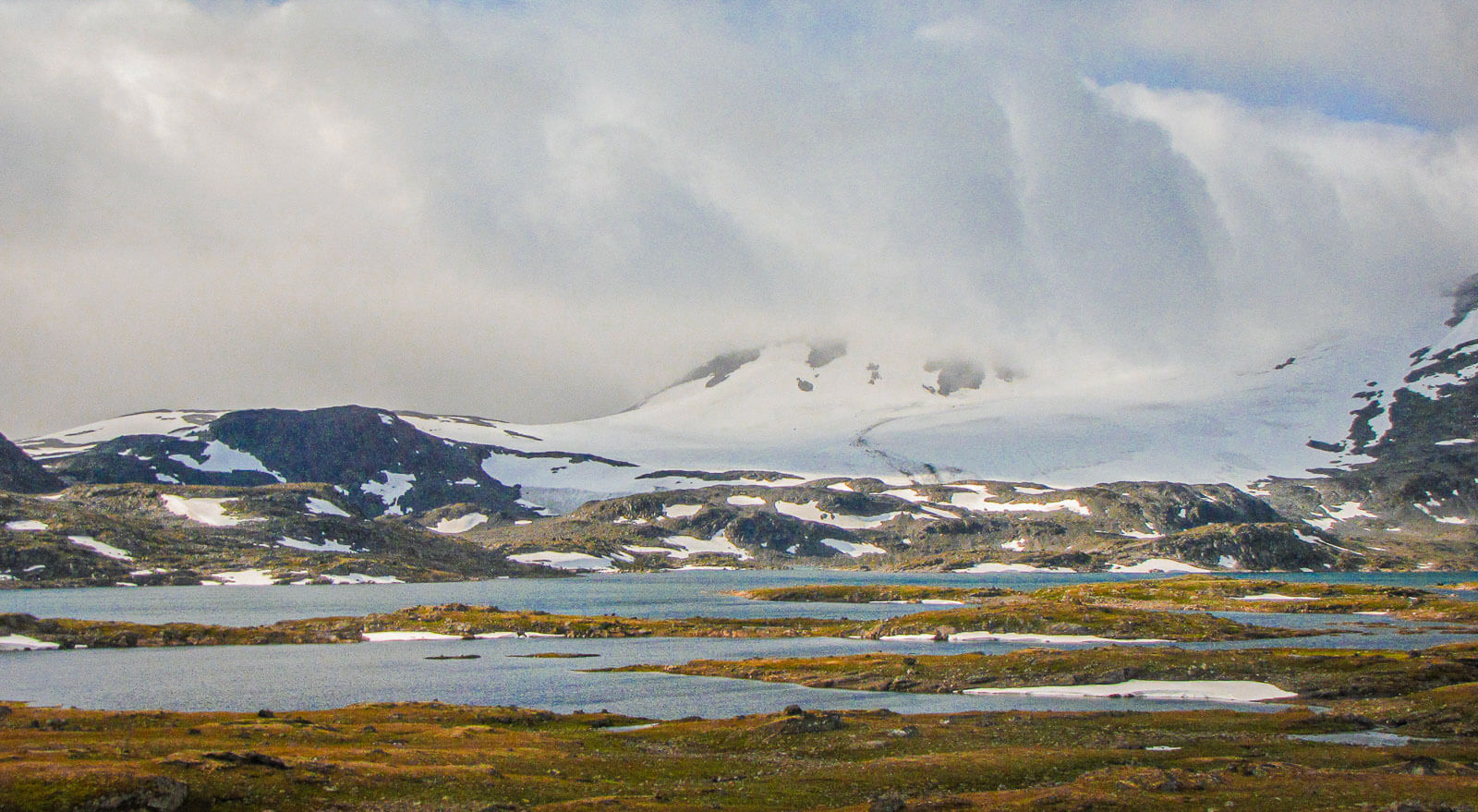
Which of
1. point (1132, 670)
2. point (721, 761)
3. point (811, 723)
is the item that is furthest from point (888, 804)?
point (1132, 670)

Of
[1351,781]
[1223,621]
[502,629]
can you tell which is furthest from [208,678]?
[1223,621]

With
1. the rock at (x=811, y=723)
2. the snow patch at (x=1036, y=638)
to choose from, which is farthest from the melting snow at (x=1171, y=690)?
the snow patch at (x=1036, y=638)

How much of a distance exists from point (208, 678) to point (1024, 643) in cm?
7892

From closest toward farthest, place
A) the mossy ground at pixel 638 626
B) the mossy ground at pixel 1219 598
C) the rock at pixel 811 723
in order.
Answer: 1. the rock at pixel 811 723
2. the mossy ground at pixel 638 626
3. the mossy ground at pixel 1219 598

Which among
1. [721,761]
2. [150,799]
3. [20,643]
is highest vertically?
[150,799]

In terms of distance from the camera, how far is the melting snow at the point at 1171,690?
74.4 m

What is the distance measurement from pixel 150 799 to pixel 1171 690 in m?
64.8

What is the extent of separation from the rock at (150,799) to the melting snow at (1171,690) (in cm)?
5764

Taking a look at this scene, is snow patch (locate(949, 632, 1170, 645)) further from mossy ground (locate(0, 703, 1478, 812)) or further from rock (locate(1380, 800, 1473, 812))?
rock (locate(1380, 800, 1473, 812))

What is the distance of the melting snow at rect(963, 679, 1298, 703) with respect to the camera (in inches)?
2931

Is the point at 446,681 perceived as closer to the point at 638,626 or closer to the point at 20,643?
the point at 638,626

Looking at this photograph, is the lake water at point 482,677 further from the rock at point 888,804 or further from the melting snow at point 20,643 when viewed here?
the rock at point 888,804

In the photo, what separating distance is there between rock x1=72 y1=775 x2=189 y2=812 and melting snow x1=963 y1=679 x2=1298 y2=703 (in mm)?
57642

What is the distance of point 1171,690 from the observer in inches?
3044
